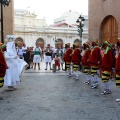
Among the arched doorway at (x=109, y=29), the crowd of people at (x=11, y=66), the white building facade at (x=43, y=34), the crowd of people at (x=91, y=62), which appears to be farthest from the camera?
the white building facade at (x=43, y=34)

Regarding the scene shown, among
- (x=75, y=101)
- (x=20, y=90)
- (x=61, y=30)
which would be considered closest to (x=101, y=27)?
(x=20, y=90)

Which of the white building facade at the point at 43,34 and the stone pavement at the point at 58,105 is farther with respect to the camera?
the white building facade at the point at 43,34

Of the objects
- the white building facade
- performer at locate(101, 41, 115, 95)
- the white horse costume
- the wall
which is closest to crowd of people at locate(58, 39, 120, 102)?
performer at locate(101, 41, 115, 95)

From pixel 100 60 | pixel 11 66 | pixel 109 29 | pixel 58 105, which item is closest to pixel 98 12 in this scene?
pixel 109 29

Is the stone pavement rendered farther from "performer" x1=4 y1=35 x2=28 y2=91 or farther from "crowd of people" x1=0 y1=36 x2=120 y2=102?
"crowd of people" x1=0 y1=36 x2=120 y2=102

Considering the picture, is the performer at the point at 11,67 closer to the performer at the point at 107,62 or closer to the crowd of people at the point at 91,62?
the crowd of people at the point at 91,62

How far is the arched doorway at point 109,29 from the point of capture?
58.7 ft

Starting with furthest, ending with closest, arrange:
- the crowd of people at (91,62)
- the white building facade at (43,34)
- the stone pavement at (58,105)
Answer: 1. the white building facade at (43,34)
2. the crowd of people at (91,62)
3. the stone pavement at (58,105)

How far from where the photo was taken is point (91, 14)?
21.8m

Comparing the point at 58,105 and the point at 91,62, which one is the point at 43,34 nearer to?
the point at 91,62

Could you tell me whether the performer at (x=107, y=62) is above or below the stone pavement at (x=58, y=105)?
above

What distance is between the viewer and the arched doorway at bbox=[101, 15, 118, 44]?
17906 millimetres

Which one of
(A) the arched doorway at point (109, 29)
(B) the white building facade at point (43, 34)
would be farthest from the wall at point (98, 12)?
(B) the white building facade at point (43, 34)

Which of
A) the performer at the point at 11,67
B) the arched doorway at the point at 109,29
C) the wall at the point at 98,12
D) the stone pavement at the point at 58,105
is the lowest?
the stone pavement at the point at 58,105
